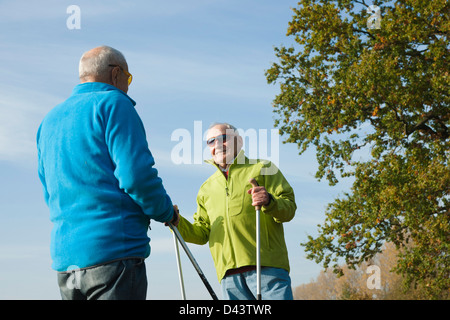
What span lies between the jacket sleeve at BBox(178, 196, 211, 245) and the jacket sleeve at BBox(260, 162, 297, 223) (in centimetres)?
67

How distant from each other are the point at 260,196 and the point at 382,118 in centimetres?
1256

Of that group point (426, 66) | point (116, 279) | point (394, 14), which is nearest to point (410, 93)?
point (426, 66)

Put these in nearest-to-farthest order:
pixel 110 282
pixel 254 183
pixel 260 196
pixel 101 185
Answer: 1. pixel 110 282
2. pixel 101 185
3. pixel 260 196
4. pixel 254 183

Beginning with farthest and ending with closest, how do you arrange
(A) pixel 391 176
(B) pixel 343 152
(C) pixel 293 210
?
1. (B) pixel 343 152
2. (A) pixel 391 176
3. (C) pixel 293 210

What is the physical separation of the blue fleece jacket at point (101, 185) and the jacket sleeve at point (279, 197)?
154cm

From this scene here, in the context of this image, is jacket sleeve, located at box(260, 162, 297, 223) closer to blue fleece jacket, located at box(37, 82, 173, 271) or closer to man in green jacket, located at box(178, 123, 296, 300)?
man in green jacket, located at box(178, 123, 296, 300)

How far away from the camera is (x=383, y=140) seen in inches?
679

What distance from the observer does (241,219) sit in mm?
4988

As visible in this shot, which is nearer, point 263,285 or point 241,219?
point 263,285

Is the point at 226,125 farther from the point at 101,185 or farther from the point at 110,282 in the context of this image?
the point at 110,282

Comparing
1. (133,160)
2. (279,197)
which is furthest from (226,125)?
(133,160)

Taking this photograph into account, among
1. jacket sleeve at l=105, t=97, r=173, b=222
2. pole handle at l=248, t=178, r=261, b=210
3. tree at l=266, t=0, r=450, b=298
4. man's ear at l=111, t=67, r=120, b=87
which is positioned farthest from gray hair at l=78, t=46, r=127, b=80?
tree at l=266, t=0, r=450, b=298

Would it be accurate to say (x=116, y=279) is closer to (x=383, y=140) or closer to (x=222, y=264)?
(x=222, y=264)
